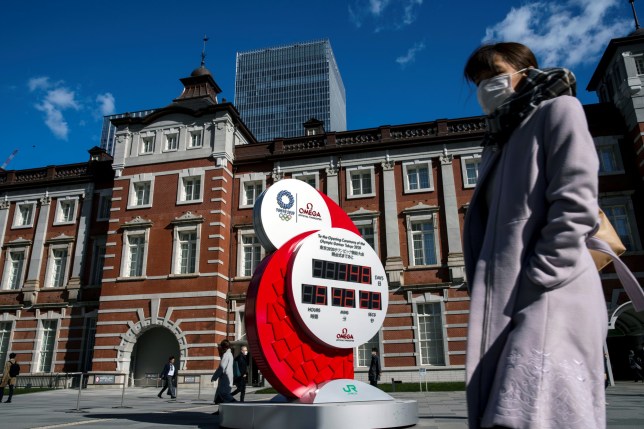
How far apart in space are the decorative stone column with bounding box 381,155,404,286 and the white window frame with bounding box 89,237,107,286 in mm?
15604

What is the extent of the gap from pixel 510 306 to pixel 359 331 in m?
8.24

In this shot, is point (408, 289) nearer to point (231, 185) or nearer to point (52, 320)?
point (231, 185)

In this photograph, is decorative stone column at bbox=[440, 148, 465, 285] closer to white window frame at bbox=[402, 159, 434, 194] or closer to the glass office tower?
white window frame at bbox=[402, 159, 434, 194]

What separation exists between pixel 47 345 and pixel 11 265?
554cm

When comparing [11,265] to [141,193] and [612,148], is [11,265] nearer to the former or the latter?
[141,193]

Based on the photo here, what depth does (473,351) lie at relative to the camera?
2027mm

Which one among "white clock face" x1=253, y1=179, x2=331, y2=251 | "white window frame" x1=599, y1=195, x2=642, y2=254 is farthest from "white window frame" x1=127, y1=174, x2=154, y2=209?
"white window frame" x1=599, y1=195, x2=642, y2=254

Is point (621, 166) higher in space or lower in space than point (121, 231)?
higher

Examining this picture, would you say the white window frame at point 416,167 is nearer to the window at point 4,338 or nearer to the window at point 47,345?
the window at point 47,345

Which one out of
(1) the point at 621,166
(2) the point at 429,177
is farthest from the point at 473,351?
(1) the point at 621,166

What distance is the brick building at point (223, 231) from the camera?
22188mm

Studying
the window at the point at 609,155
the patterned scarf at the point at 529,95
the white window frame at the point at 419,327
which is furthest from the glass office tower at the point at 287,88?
the patterned scarf at the point at 529,95

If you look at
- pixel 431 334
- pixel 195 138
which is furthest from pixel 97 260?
pixel 431 334

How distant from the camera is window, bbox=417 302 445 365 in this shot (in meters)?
21.9
